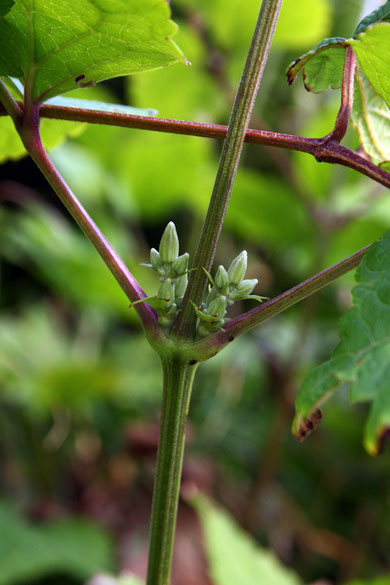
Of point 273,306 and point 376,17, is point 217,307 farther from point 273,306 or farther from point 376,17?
point 376,17

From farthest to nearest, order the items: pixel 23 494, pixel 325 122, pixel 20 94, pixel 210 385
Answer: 1. pixel 210 385
2. pixel 23 494
3. pixel 325 122
4. pixel 20 94

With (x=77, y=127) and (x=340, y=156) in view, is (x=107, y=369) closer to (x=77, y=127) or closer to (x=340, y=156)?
(x=77, y=127)

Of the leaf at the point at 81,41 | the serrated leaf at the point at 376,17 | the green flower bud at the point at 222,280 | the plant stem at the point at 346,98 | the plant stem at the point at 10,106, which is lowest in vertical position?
the green flower bud at the point at 222,280

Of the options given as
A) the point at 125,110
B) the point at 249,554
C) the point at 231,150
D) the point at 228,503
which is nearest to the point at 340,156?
the point at 231,150

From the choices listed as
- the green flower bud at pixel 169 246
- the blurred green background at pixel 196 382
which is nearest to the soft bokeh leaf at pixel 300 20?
the blurred green background at pixel 196 382

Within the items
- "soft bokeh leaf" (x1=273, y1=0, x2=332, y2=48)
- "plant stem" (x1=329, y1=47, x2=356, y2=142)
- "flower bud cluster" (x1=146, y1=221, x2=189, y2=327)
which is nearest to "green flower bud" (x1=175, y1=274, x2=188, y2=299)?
"flower bud cluster" (x1=146, y1=221, x2=189, y2=327)

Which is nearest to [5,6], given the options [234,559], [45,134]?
[45,134]

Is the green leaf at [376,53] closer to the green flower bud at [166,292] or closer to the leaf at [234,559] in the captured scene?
the green flower bud at [166,292]
